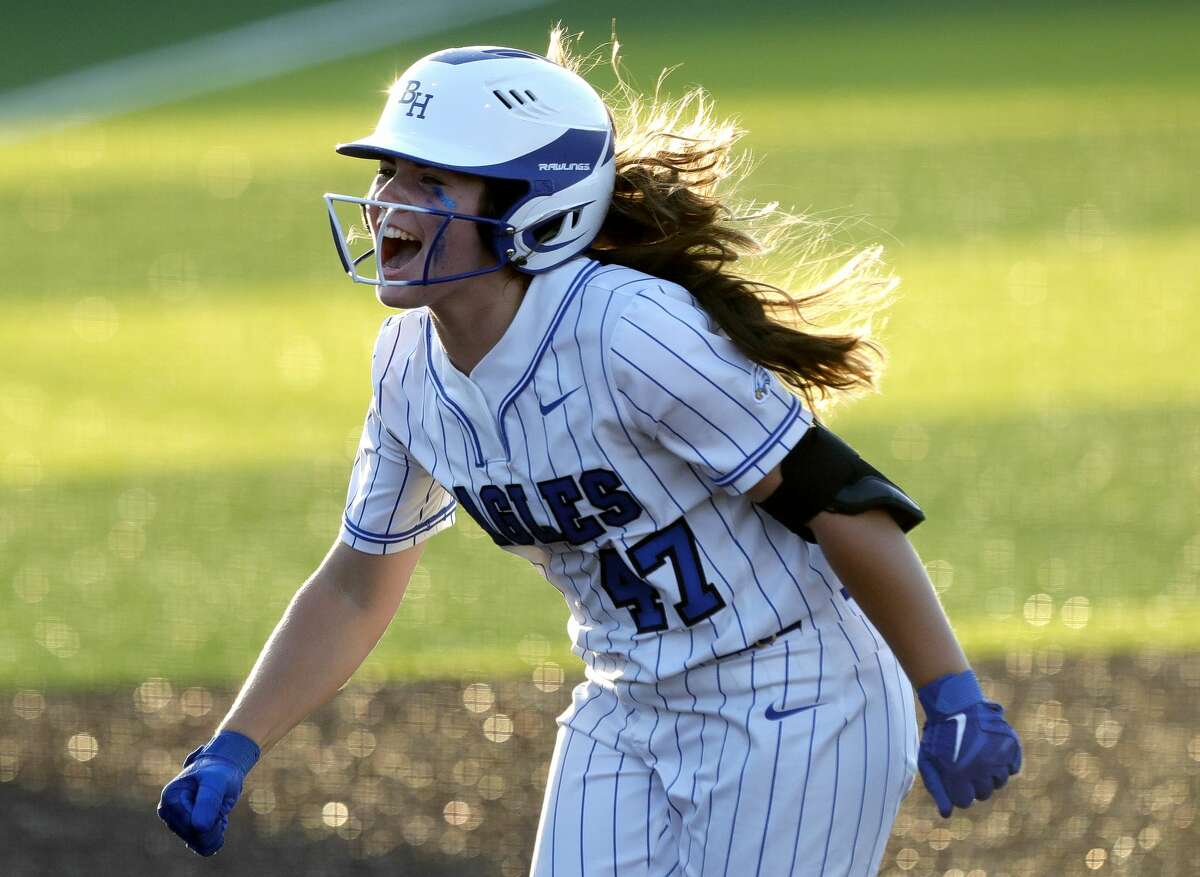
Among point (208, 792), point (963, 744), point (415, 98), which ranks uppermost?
point (415, 98)

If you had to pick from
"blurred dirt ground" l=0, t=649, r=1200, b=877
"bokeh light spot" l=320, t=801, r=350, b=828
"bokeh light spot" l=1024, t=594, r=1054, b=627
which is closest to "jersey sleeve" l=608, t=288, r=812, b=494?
"blurred dirt ground" l=0, t=649, r=1200, b=877

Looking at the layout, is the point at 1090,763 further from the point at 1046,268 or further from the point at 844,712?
the point at 1046,268

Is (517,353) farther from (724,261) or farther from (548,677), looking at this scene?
(548,677)

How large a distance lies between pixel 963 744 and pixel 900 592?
0.83 feet

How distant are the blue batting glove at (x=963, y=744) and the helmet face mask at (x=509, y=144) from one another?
2.99 feet

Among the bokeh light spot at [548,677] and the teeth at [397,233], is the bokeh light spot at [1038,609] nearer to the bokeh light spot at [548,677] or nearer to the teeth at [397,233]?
the bokeh light spot at [548,677]

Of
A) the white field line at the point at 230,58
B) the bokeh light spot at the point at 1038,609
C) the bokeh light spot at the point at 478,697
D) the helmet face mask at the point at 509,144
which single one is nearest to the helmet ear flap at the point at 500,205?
the helmet face mask at the point at 509,144

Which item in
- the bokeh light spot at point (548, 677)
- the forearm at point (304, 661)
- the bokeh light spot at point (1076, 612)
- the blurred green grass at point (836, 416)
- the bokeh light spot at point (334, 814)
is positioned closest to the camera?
the forearm at point (304, 661)

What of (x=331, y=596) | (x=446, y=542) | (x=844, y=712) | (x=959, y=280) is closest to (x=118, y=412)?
(x=446, y=542)

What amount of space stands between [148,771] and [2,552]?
8.16ft

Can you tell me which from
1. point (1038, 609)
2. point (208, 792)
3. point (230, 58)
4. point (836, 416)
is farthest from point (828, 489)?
point (230, 58)

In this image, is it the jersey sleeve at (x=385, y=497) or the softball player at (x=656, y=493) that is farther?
the jersey sleeve at (x=385, y=497)

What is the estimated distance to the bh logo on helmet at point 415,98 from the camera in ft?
9.91

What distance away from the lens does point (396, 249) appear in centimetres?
308
